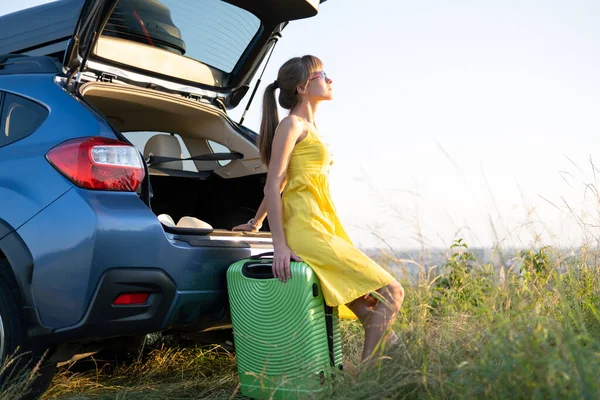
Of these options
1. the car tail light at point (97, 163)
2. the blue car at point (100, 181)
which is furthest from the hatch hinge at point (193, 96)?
the car tail light at point (97, 163)

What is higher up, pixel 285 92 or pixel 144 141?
pixel 285 92

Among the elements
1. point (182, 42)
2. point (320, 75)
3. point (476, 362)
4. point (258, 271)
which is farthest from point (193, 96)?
point (476, 362)

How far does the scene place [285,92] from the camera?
3119mm

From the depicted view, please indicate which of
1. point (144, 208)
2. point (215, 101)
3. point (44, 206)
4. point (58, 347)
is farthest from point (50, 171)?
point (215, 101)

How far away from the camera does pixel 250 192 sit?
3895 mm

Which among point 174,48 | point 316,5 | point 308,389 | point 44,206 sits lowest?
point 308,389

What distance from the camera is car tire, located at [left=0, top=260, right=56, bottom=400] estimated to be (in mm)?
2605

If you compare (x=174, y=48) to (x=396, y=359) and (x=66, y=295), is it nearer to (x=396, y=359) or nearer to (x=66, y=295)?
(x=66, y=295)

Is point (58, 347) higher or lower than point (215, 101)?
lower

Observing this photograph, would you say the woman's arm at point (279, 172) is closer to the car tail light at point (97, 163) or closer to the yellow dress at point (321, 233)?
the yellow dress at point (321, 233)

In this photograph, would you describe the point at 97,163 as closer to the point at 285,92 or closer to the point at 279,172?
the point at 279,172

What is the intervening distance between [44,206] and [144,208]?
37 cm

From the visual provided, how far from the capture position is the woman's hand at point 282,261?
106 inches

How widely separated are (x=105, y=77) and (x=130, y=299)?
1187 mm
